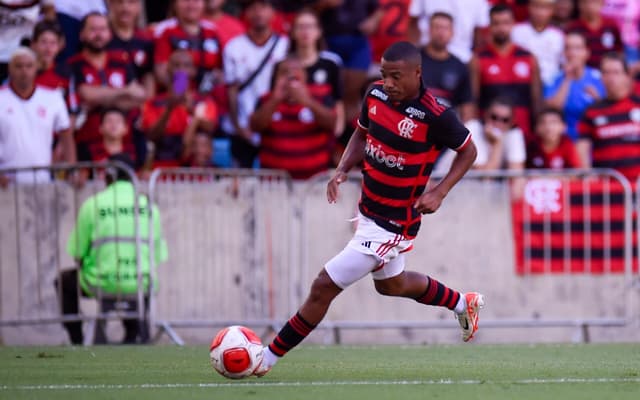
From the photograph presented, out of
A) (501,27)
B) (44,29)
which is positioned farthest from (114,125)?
(501,27)

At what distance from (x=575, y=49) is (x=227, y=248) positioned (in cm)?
519

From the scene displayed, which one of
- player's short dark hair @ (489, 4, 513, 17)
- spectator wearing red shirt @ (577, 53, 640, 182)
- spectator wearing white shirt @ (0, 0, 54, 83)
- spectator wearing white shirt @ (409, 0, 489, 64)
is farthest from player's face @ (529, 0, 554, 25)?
spectator wearing white shirt @ (0, 0, 54, 83)

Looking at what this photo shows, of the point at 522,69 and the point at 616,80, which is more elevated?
the point at 522,69

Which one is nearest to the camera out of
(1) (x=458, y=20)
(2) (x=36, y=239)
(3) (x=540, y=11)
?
(2) (x=36, y=239)

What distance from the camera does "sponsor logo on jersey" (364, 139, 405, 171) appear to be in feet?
27.3

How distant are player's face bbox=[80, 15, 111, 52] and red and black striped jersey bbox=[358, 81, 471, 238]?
22.3 feet

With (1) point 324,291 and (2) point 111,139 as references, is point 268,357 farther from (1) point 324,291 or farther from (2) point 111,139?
(2) point 111,139

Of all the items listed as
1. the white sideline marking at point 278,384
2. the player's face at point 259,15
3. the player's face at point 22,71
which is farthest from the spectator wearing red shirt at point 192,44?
the white sideline marking at point 278,384

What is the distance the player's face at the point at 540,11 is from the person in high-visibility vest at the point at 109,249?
5.99 meters

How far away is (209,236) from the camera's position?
44.9ft

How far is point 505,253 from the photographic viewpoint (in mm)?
13883

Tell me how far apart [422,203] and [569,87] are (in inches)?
332

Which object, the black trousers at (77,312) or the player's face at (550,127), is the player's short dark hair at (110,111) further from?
the player's face at (550,127)

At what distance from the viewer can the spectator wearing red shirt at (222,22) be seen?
627 inches
